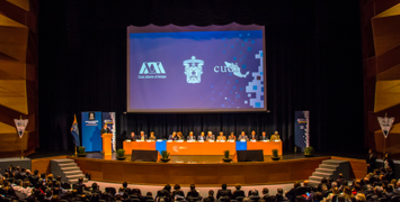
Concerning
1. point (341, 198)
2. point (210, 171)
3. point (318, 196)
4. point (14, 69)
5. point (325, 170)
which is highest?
point (14, 69)

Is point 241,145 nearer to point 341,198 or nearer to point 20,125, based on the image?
point 341,198

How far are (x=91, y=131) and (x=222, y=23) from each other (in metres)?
7.74

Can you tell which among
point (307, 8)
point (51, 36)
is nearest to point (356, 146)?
point (307, 8)

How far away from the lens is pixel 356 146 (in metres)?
15.6

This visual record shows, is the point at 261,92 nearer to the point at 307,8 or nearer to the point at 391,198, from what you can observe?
the point at 307,8

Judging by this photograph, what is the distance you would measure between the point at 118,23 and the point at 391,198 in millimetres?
12328

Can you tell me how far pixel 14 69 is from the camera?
1402cm

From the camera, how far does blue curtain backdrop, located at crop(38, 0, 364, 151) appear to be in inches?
584

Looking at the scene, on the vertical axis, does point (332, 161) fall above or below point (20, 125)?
below

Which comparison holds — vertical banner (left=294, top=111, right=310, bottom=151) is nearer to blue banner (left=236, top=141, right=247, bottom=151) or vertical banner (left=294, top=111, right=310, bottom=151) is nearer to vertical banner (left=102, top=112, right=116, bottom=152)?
blue banner (left=236, top=141, right=247, bottom=151)

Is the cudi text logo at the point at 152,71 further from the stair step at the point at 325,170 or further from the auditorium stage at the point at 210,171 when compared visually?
the stair step at the point at 325,170

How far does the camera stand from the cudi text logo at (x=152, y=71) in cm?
1590

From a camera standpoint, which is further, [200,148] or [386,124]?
[200,148]

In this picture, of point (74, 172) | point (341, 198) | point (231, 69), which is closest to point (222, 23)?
point (231, 69)
